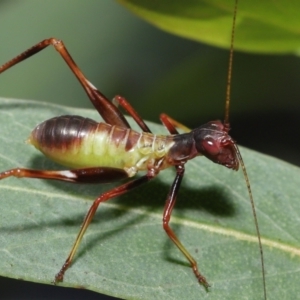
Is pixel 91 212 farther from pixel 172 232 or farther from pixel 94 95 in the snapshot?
pixel 94 95

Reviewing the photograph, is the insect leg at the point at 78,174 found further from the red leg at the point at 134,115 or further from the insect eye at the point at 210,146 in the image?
the insect eye at the point at 210,146

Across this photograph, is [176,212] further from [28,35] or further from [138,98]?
[28,35]

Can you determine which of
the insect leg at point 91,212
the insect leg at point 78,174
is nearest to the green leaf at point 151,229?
the insect leg at point 91,212

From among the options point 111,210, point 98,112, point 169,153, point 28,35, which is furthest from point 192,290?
point 28,35

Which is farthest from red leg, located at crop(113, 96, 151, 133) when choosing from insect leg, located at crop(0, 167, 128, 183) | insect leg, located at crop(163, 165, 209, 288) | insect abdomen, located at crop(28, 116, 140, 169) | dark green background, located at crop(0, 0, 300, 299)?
dark green background, located at crop(0, 0, 300, 299)

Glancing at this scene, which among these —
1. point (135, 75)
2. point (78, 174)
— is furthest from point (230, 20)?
point (135, 75)

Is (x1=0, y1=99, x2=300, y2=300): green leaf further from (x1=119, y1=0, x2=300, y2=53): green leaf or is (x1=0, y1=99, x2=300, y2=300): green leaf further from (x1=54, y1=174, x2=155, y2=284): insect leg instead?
(x1=119, y1=0, x2=300, y2=53): green leaf
